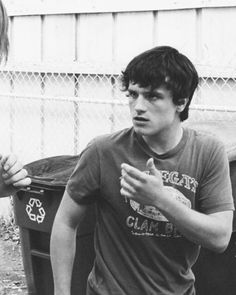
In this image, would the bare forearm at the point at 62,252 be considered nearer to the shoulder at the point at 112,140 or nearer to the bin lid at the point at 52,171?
the shoulder at the point at 112,140

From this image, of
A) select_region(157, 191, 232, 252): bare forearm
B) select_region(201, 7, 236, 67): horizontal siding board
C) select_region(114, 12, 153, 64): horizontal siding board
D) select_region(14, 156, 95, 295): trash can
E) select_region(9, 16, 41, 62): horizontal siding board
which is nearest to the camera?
select_region(157, 191, 232, 252): bare forearm

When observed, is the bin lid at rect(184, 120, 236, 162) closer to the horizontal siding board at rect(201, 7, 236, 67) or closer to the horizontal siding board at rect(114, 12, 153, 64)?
the horizontal siding board at rect(201, 7, 236, 67)

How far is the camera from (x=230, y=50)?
532 cm

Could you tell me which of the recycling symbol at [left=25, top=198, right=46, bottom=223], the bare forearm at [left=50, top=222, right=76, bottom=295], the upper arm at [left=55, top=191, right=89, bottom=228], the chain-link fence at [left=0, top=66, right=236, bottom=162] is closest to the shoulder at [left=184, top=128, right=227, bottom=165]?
the upper arm at [left=55, top=191, right=89, bottom=228]

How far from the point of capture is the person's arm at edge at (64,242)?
3201mm

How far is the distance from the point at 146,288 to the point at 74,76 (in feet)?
12.2

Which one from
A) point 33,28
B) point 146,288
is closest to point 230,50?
point 33,28

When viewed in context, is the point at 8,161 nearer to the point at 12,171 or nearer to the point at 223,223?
the point at 12,171

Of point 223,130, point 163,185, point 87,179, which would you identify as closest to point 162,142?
point 163,185

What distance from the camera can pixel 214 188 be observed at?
306 centimetres

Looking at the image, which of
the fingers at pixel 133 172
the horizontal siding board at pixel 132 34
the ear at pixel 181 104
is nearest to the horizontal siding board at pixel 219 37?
the horizontal siding board at pixel 132 34

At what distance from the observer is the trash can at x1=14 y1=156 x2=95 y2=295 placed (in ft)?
13.4

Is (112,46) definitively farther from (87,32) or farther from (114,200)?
(114,200)

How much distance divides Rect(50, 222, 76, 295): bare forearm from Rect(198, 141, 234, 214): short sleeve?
0.59 metres
